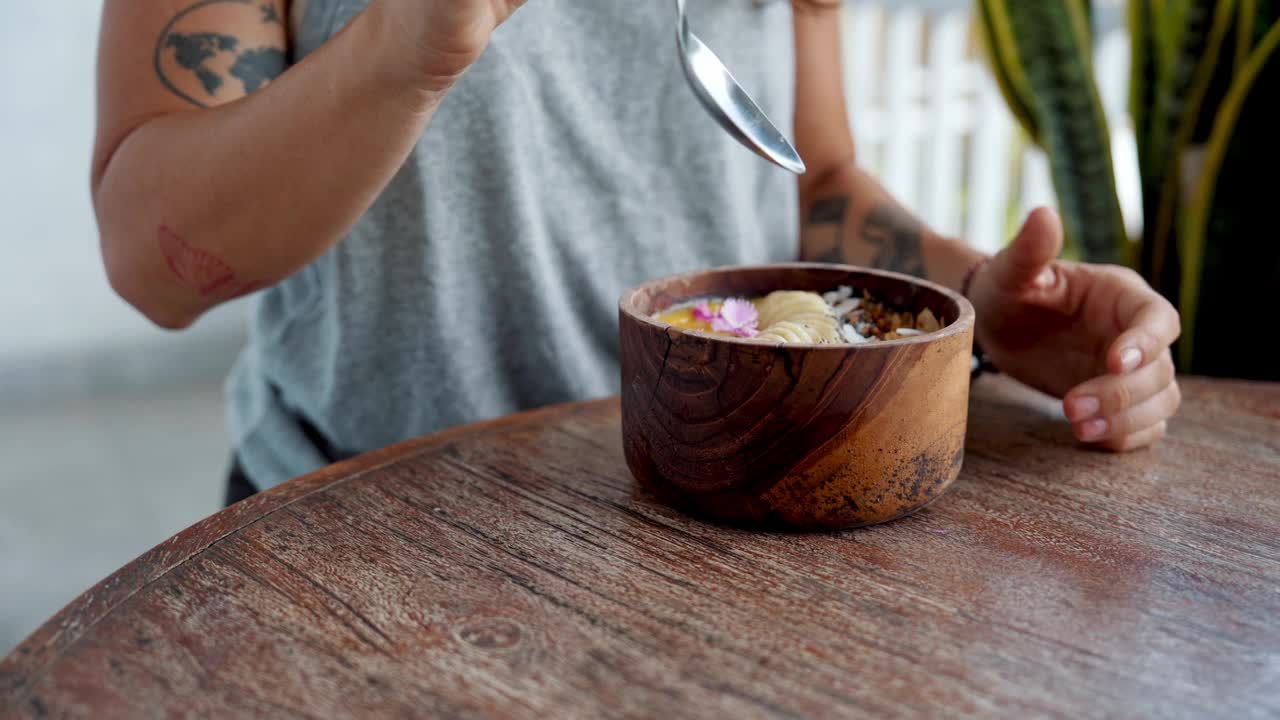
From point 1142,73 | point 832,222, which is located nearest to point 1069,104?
point 1142,73

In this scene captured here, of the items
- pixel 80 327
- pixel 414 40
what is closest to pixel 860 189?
pixel 414 40

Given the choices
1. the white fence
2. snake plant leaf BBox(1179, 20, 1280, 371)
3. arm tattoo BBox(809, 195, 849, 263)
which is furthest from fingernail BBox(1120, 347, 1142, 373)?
the white fence

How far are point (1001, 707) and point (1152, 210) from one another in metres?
1.24

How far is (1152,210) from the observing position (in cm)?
139

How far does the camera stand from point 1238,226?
1226 mm

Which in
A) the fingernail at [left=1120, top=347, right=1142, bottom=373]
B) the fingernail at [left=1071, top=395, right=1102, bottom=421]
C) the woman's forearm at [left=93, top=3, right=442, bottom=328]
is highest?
the woman's forearm at [left=93, top=3, right=442, bottom=328]

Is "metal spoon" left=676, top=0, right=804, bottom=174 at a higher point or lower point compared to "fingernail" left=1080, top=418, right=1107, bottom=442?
higher

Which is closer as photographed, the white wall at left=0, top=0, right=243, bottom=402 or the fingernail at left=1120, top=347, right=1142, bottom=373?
the fingernail at left=1120, top=347, right=1142, bottom=373

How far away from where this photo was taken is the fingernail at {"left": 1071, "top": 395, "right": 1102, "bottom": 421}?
60 centimetres

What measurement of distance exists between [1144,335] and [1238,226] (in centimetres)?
78

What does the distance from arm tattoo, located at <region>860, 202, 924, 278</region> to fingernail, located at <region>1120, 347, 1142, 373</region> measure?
0.80ft

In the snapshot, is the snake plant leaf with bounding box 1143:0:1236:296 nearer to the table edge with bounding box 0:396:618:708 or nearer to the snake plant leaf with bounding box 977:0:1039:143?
the snake plant leaf with bounding box 977:0:1039:143

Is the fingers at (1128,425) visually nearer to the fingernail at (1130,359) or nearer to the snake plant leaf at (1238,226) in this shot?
the fingernail at (1130,359)

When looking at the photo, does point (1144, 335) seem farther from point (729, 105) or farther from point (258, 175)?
point (258, 175)
